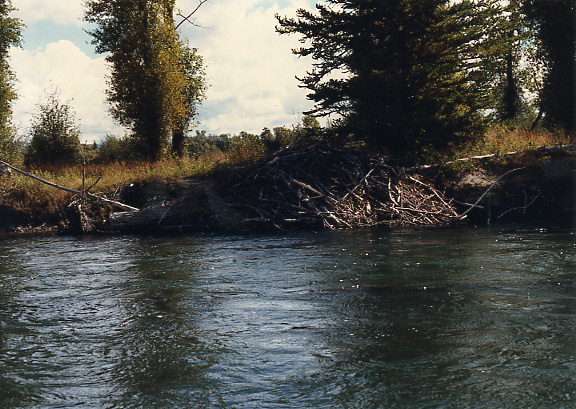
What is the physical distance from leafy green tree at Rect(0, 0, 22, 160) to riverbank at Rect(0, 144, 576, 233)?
1203 cm

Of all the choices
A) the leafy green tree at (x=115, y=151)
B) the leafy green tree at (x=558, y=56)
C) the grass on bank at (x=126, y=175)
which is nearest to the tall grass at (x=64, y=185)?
the grass on bank at (x=126, y=175)

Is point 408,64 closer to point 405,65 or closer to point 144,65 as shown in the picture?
point 405,65

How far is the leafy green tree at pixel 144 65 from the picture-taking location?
28.3 m

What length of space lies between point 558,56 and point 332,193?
1639 cm

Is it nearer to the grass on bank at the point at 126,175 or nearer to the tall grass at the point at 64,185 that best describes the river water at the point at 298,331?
the tall grass at the point at 64,185

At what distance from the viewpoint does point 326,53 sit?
62.8 feet

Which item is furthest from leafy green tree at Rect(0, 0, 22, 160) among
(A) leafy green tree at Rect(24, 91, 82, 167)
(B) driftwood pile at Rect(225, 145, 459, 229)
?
(B) driftwood pile at Rect(225, 145, 459, 229)

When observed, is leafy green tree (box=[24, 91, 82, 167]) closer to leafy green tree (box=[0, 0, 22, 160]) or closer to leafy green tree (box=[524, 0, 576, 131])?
leafy green tree (box=[0, 0, 22, 160])

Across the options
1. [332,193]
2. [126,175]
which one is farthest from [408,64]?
[126,175]

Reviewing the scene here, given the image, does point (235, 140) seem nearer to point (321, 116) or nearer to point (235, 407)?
point (321, 116)

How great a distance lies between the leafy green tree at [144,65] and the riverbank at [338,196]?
10388 millimetres

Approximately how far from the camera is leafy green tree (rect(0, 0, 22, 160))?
29719mm

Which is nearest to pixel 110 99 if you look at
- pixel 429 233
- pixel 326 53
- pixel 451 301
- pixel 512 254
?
pixel 326 53

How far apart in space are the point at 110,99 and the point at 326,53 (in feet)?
47.8
